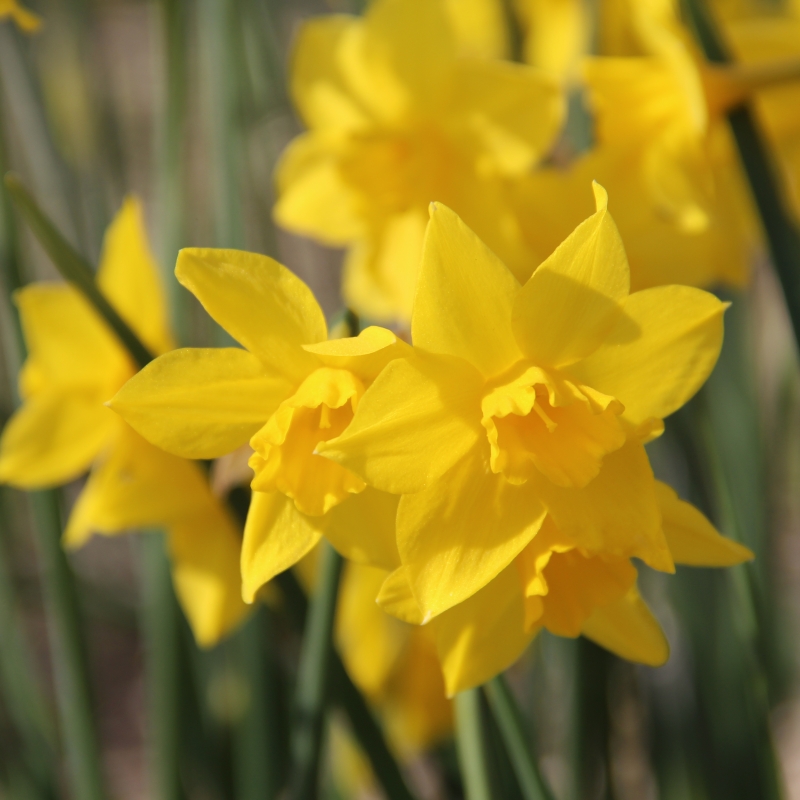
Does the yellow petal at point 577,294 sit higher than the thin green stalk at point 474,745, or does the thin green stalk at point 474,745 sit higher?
the yellow petal at point 577,294

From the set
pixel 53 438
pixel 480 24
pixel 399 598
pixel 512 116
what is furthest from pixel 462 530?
pixel 480 24

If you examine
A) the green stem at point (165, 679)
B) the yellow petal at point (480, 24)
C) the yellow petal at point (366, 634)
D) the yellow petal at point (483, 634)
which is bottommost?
the yellow petal at point (366, 634)

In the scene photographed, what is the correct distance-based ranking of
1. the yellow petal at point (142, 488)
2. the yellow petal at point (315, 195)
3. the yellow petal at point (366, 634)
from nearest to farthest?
the yellow petal at point (142, 488) → the yellow petal at point (315, 195) → the yellow petal at point (366, 634)

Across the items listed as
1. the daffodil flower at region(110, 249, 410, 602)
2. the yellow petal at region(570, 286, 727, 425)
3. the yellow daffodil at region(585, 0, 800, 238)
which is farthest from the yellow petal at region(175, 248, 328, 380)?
the yellow daffodil at region(585, 0, 800, 238)

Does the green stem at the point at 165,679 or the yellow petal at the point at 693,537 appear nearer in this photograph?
the yellow petal at the point at 693,537

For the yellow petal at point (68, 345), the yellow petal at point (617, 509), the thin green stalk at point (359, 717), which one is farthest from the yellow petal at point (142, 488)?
the yellow petal at point (617, 509)

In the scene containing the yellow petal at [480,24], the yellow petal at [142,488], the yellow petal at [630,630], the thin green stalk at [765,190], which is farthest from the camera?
the yellow petal at [480,24]

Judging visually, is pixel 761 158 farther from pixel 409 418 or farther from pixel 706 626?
pixel 706 626

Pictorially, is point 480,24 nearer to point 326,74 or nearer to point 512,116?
point 326,74

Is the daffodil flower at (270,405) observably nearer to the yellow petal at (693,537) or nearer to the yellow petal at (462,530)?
the yellow petal at (462,530)
